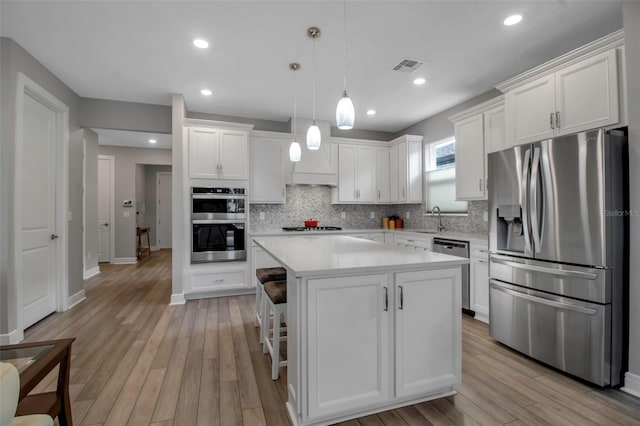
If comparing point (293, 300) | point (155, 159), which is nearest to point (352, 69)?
point (293, 300)

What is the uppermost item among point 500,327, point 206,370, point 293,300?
point 293,300

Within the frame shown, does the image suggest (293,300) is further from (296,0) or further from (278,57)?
(278,57)

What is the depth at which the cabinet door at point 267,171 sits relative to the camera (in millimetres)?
4584

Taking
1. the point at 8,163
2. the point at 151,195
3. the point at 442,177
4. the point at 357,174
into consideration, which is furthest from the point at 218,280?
the point at 151,195

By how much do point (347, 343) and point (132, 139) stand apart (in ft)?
21.6

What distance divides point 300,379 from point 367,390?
16.5 inches

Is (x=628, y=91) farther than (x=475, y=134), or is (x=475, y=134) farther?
(x=475, y=134)

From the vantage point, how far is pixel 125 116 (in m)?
4.18

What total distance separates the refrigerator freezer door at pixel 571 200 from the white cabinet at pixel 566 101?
370 millimetres

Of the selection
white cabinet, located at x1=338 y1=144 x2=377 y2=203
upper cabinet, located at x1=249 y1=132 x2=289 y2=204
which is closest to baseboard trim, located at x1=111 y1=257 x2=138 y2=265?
upper cabinet, located at x1=249 y1=132 x2=289 y2=204

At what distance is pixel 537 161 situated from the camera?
233 cm

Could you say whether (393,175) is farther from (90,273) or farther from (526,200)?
(90,273)

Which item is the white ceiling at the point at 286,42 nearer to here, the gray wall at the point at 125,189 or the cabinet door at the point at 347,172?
the cabinet door at the point at 347,172

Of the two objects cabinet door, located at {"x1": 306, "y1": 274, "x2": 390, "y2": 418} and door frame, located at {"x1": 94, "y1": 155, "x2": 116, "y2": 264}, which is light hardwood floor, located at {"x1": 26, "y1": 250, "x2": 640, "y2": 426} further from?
door frame, located at {"x1": 94, "y1": 155, "x2": 116, "y2": 264}
